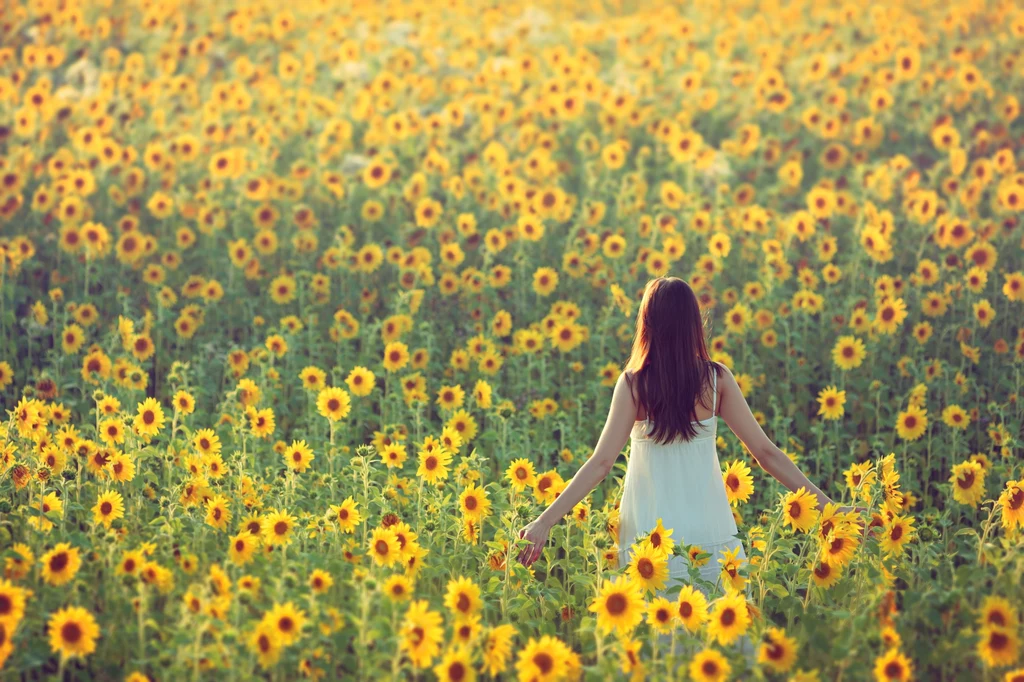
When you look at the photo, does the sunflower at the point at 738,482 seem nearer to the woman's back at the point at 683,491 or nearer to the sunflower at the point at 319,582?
the woman's back at the point at 683,491

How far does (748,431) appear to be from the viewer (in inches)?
151

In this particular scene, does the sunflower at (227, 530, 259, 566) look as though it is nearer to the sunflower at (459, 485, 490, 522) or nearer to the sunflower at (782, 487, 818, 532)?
the sunflower at (459, 485, 490, 522)

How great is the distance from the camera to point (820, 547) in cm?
372

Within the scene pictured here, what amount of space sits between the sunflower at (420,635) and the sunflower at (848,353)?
355 centimetres

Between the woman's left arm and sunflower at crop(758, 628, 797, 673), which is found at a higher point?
the woman's left arm

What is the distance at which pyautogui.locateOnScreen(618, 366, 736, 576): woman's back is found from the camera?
3760mm

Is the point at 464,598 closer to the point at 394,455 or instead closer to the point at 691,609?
the point at 691,609

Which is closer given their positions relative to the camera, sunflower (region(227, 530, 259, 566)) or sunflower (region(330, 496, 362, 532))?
sunflower (region(227, 530, 259, 566))

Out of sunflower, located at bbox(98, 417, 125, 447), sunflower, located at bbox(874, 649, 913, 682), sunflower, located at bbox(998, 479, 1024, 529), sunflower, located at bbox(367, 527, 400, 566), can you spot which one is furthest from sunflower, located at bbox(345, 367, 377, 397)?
Result: sunflower, located at bbox(874, 649, 913, 682)

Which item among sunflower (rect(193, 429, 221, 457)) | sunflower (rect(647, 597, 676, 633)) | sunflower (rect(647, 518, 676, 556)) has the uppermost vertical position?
sunflower (rect(193, 429, 221, 457))

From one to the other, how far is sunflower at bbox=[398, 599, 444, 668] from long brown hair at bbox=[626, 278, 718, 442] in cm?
106

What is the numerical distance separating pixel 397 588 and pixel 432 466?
106cm

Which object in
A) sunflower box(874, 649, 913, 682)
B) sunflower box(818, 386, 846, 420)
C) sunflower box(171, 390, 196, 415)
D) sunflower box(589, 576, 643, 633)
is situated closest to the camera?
sunflower box(874, 649, 913, 682)

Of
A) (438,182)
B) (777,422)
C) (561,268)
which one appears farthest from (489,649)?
(438,182)
